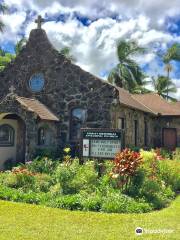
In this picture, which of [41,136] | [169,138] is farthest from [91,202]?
[169,138]

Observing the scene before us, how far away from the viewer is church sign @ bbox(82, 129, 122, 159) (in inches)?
547

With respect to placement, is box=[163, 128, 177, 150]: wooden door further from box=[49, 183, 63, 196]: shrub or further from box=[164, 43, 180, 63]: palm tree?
box=[164, 43, 180, 63]: palm tree

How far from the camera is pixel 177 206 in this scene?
36.1 feet

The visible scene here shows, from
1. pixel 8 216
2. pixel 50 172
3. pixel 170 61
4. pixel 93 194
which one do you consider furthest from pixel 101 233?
pixel 170 61

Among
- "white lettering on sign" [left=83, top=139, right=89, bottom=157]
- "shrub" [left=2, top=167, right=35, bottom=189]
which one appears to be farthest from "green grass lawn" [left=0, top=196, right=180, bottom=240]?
"white lettering on sign" [left=83, top=139, right=89, bottom=157]

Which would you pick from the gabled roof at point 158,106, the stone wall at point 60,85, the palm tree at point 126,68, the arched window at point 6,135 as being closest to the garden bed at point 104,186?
the arched window at point 6,135

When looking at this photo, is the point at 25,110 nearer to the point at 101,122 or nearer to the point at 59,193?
the point at 101,122

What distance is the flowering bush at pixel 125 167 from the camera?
11.7 metres

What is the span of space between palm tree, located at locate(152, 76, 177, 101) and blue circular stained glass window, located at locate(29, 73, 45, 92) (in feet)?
90.5

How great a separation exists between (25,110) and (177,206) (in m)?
9.39

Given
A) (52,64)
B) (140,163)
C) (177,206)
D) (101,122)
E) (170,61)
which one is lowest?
(177,206)

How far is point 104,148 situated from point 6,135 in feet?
22.8

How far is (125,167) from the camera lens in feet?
38.2

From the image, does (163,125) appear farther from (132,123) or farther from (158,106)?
(132,123)
